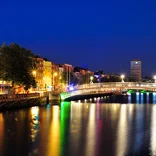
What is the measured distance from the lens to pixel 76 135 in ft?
92.1

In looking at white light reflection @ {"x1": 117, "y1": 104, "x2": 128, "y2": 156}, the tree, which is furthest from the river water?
the tree

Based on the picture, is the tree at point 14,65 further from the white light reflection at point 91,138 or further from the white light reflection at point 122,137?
the white light reflection at point 122,137

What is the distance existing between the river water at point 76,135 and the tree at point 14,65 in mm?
12972

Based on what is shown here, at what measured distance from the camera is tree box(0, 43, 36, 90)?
5062cm

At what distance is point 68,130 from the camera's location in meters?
30.3

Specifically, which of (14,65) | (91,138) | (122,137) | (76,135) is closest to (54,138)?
(76,135)

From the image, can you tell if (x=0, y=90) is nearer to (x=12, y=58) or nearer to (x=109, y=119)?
(x=12, y=58)

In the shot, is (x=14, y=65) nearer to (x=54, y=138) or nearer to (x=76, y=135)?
(x=76, y=135)

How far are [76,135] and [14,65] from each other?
82.3 ft

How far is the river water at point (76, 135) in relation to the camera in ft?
74.6

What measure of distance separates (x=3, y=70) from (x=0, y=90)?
5.62 metres

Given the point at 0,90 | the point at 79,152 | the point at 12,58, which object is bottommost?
the point at 79,152

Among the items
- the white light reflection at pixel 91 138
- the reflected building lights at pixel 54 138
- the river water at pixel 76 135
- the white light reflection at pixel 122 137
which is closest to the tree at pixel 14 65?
the river water at pixel 76 135

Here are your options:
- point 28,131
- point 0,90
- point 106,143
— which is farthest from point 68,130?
Answer: point 0,90
